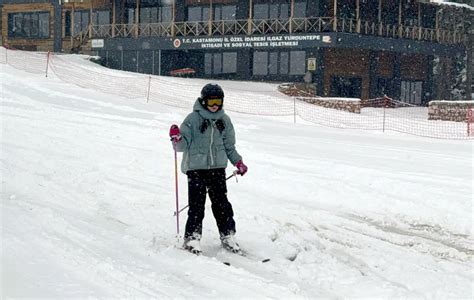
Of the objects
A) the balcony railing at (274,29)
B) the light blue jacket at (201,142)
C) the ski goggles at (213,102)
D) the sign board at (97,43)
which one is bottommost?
the light blue jacket at (201,142)

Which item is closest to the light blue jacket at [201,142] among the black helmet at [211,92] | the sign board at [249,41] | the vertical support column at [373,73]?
the black helmet at [211,92]

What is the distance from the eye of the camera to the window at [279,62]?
35.8 meters

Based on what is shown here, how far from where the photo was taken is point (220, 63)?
125 ft

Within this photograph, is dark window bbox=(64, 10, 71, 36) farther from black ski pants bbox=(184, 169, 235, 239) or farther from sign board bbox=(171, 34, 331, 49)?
black ski pants bbox=(184, 169, 235, 239)

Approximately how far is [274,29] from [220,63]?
4.02 m

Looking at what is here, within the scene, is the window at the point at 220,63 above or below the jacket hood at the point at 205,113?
above

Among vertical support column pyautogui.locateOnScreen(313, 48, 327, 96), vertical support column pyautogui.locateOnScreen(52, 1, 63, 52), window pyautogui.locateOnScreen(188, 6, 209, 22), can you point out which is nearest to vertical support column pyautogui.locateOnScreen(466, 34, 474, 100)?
vertical support column pyautogui.locateOnScreen(313, 48, 327, 96)

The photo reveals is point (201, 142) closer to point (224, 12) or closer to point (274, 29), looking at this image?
point (274, 29)

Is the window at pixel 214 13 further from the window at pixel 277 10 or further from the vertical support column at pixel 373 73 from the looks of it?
the vertical support column at pixel 373 73

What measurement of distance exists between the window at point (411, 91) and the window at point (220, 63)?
1038 cm

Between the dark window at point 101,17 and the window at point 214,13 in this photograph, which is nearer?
the window at point 214,13

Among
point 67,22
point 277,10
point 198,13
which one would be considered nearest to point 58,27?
point 67,22

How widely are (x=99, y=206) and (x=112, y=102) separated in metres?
13.2

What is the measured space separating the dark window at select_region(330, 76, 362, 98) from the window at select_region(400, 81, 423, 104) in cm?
442
